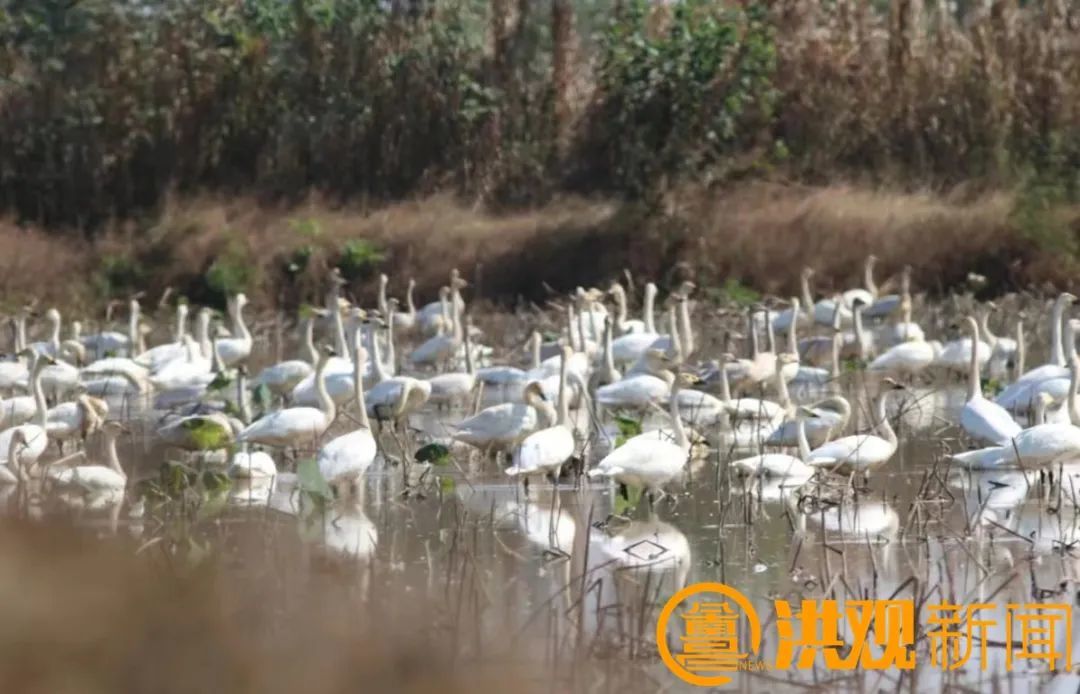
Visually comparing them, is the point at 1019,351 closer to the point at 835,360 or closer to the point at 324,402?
the point at 835,360

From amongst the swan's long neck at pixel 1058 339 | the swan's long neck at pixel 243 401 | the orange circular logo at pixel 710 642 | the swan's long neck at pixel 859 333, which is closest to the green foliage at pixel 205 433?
the swan's long neck at pixel 243 401

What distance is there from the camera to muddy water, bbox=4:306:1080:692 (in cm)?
813

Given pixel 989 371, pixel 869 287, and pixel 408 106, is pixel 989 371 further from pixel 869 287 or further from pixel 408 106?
pixel 408 106

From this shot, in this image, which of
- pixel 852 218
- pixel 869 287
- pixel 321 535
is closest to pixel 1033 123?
pixel 852 218

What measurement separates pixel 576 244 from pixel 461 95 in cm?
447

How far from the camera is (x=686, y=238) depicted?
26.7 m

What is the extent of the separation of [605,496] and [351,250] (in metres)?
15.1

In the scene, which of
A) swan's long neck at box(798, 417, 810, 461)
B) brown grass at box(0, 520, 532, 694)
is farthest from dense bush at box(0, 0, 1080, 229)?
brown grass at box(0, 520, 532, 694)

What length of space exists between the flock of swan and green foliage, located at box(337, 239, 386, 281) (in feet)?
10.3

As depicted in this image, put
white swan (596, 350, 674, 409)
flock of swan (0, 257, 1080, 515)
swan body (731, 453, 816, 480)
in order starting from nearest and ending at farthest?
swan body (731, 453, 816, 480)
flock of swan (0, 257, 1080, 515)
white swan (596, 350, 674, 409)

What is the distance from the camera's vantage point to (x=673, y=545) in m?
11.1

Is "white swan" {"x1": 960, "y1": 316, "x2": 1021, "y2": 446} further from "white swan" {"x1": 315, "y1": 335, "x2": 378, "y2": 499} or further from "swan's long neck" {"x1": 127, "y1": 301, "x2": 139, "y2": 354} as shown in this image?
"swan's long neck" {"x1": 127, "y1": 301, "x2": 139, "y2": 354}

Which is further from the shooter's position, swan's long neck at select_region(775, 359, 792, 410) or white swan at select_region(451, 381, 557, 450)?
swan's long neck at select_region(775, 359, 792, 410)

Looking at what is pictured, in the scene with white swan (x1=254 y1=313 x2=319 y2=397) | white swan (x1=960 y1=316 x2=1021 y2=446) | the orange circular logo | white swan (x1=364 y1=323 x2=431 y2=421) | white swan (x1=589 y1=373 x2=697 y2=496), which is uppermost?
the orange circular logo
